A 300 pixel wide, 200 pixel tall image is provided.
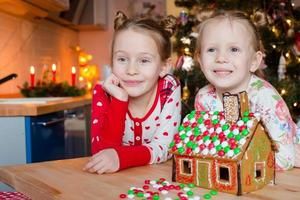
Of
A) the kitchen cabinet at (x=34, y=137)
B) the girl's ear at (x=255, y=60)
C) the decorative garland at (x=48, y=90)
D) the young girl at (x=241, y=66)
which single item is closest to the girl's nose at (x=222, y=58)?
the young girl at (x=241, y=66)

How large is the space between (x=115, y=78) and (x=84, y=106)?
63.5 inches

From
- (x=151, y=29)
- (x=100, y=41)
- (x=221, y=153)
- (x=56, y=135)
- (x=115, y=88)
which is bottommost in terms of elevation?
(x=56, y=135)

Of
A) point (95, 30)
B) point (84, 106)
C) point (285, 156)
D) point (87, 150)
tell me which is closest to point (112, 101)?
point (285, 156)

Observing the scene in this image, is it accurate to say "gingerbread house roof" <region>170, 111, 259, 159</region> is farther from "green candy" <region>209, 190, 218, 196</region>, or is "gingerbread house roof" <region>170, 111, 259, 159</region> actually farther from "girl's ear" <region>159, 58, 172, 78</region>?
"girl's ear" <region>159, 58, 172, 78</region>

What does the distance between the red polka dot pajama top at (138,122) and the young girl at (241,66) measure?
0.67 feet

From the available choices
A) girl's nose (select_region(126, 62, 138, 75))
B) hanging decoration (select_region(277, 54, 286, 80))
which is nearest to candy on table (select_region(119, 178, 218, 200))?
girl's nose (select_region(126, 62, 138, 75))

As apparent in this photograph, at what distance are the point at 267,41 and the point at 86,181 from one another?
168 centimetres

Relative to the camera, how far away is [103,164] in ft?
2.82

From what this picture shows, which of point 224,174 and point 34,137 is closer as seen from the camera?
point 224,174

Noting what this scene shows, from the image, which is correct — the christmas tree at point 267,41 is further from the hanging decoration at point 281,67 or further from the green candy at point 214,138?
the green candy at point 214,138

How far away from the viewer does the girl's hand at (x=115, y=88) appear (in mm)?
1092

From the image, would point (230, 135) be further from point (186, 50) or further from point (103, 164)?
point (186, 50)

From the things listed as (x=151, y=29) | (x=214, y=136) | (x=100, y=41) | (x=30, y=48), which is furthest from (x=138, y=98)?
(x=100, y=41)

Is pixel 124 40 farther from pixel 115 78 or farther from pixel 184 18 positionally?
pixel 184 18
